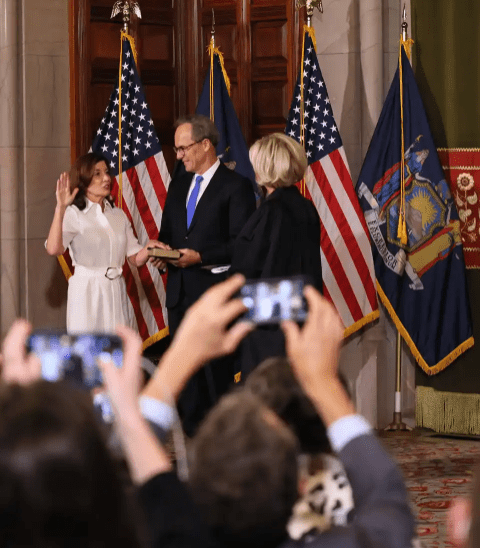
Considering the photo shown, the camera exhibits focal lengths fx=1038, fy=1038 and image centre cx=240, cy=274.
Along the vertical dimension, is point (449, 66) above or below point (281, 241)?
above

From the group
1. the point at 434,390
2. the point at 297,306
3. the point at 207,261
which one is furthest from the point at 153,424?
the point at 434,390

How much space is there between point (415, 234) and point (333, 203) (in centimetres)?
54

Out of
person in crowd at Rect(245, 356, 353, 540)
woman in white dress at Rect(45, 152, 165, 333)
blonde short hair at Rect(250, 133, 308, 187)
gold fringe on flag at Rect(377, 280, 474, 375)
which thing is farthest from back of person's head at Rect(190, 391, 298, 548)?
gold fringe on flag at Rect(377, 280, 474, 375)

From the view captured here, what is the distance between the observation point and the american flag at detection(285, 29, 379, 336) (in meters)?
6.41

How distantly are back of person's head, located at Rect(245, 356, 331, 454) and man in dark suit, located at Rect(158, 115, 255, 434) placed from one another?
12.2 feet

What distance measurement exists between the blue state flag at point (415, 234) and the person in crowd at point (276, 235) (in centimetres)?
157

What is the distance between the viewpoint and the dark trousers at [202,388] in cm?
561

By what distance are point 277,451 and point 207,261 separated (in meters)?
4.28

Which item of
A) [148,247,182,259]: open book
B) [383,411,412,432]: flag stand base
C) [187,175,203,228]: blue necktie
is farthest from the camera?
[383,411,412,432]: flag stand base

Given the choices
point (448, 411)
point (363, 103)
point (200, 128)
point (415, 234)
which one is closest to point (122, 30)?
point (200, 128)

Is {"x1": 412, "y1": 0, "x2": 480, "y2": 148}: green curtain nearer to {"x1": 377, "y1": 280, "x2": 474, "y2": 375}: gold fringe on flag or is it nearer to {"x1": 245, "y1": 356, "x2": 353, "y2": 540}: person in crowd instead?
{"x1": 377, "y1": 280, "x2": 474, "y2": 375}: gold fringe on flag

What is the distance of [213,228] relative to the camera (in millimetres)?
5605

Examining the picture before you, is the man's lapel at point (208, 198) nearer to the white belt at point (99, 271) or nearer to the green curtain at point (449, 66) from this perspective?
the white belt at point (99, 271)

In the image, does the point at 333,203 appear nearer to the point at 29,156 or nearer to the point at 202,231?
the point at 202,231
